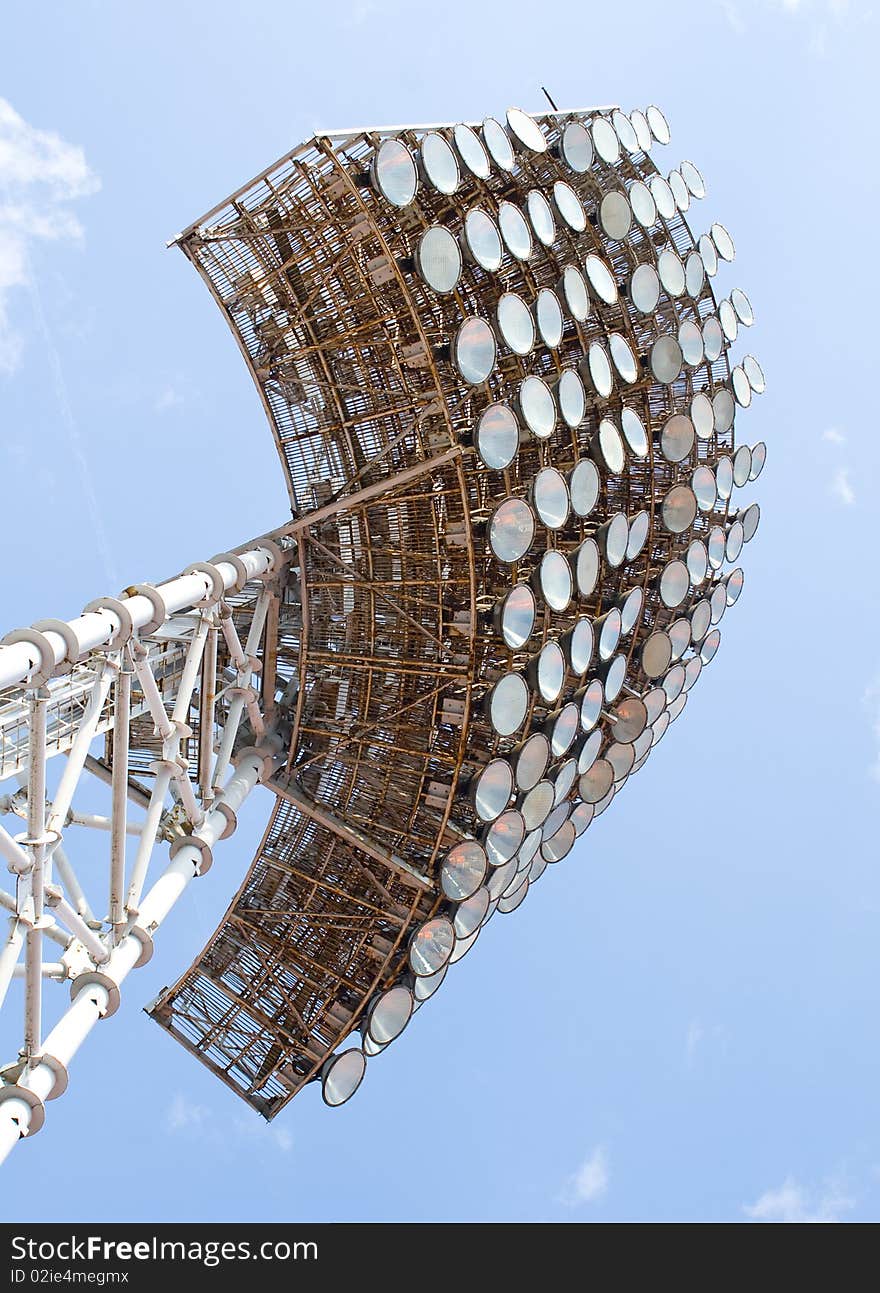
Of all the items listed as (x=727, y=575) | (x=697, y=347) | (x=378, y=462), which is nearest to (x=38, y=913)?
(x=378, y=462)

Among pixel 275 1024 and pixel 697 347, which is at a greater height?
pixel 697 347

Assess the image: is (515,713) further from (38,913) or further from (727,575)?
(727,575)

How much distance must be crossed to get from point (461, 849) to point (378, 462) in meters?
7.57

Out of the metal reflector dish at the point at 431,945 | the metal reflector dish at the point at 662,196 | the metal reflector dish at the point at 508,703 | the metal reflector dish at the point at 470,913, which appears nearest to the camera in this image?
the metal reflector dish at the point at 508,703

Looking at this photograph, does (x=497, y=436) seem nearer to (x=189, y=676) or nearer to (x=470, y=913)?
(x=189, y=676)

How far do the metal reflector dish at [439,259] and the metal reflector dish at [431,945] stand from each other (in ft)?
38.8

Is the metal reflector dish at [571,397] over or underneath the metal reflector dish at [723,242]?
underneath

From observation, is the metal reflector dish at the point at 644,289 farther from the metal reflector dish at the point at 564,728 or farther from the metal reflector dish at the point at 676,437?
the metal reflector dish at the point at 564,728

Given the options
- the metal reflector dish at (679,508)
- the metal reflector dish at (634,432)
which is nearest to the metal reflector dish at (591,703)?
the metal reflector dish at (679,508)

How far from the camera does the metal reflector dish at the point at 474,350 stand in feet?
60.1

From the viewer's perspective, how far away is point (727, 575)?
31.0 meters

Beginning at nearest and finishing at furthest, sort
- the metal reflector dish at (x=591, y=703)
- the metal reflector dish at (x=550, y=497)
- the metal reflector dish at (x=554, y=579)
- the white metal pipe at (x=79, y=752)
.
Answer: the white metal pipe at (x=79, y=752) → the metal reflector dish at (x=550, y=497) → the metal reflector dish at (x=554, y=579) → the metal reflector dish at (x=591, y=703)

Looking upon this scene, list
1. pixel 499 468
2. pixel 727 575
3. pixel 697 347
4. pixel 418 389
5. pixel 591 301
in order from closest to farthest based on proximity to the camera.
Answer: pixel 499 468 → pixel 418 389 → pixel 591 301 → pixel 697 347 → pixel 727 575

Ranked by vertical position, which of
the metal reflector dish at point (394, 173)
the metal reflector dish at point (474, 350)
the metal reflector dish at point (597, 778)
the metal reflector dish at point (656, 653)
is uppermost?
the metal reflector dish at point (394, 173)
